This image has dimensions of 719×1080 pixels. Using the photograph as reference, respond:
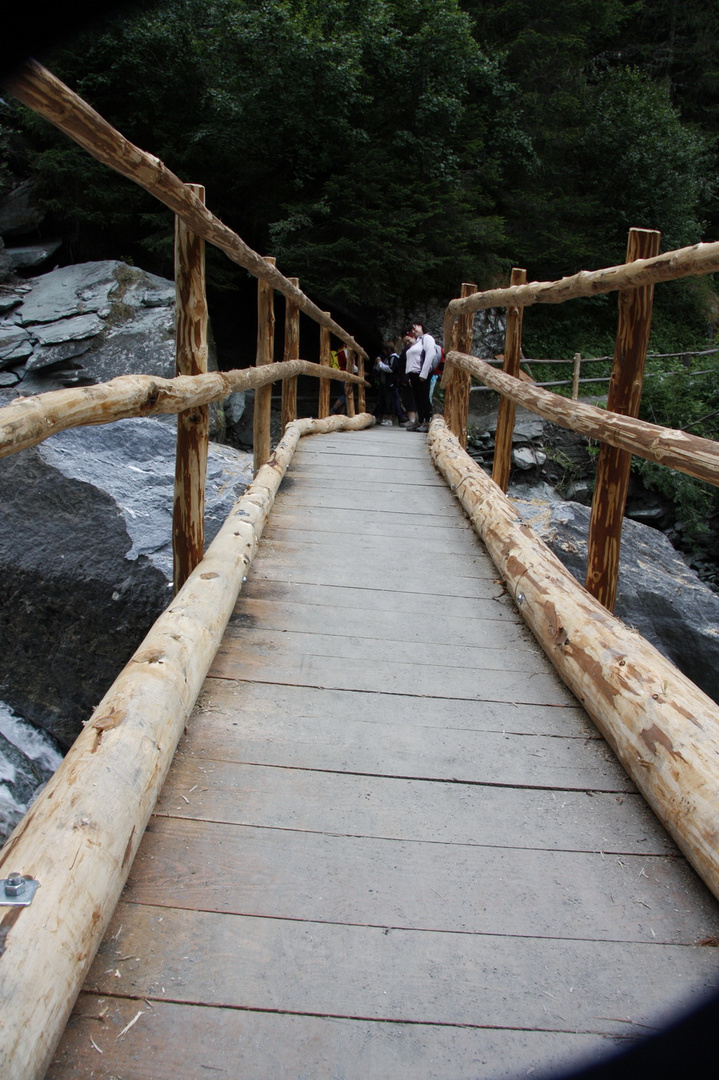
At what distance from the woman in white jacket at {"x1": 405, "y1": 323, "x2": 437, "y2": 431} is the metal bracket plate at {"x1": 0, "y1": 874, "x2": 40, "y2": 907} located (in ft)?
26.5

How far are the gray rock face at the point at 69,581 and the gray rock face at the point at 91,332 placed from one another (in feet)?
20.0

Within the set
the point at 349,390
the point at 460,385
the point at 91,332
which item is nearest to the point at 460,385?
the point at 460,385

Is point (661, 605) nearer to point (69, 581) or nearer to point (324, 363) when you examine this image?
point (69, 581)

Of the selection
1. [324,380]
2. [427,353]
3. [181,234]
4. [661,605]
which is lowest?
[661,605]

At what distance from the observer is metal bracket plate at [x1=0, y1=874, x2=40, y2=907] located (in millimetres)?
1025

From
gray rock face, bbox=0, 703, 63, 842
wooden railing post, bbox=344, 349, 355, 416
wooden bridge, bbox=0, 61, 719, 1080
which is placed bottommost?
gray rock face, bbox=0, 703, 63, 842

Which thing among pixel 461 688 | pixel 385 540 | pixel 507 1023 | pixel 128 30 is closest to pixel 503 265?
pixel 128 30

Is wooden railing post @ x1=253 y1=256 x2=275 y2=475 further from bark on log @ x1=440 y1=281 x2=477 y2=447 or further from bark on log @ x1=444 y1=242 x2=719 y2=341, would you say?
bark on log @ x1=440 y1=281 x2=477 y2=447

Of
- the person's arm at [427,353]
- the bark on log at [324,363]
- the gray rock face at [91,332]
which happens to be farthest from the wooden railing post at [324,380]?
the gray rock face at [91,332]

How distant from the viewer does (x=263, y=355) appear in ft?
15.3

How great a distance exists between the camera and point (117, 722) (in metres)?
1.47

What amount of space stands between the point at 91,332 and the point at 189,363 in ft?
29.9

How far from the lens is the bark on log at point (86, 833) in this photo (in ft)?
3.03

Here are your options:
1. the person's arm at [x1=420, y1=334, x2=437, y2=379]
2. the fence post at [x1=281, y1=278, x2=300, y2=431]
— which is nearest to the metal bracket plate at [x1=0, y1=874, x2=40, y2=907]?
the fence post at [x1=281, y1=278, x2=300, y2=431]
